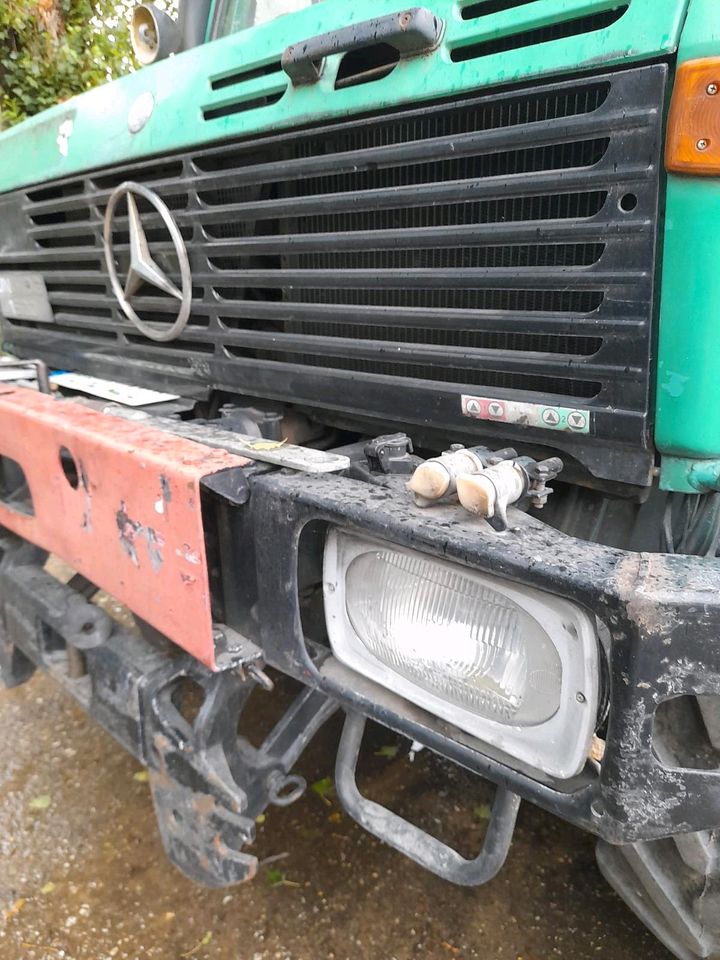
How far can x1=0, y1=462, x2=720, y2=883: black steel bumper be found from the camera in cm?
110

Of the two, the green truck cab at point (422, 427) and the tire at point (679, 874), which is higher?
the green truck cab at point (422, 427)

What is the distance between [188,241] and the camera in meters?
2.09

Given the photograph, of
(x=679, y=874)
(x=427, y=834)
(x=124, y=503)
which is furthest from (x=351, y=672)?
(x=679, y=874)

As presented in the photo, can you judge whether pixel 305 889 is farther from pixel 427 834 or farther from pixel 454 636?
pixel 454 636

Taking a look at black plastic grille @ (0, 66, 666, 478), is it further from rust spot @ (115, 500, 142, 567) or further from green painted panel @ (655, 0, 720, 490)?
rust spot @ (115, 500, 142, 567)

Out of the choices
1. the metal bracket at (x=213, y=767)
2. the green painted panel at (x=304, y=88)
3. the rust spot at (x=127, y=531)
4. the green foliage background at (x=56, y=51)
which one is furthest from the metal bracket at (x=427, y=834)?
the green foliage background at (x=56, y=51)

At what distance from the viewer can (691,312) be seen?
1213 millimetres

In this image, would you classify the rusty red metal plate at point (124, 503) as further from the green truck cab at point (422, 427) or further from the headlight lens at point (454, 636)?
the headlight lens at point (454, 636)

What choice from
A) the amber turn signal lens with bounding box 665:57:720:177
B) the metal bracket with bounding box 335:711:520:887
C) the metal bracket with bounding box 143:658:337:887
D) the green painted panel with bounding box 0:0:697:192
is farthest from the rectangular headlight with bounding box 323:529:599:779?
the green painted panel with bounding box 0:0:697:192

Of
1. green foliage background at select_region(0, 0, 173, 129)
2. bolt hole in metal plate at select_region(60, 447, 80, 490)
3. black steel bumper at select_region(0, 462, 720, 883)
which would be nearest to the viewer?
black steel bumper at select_region(0, 462, 720, 883)

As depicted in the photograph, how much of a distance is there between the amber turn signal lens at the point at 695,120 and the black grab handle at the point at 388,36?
49 centimetres

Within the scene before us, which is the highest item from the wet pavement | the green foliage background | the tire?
the green foliage background

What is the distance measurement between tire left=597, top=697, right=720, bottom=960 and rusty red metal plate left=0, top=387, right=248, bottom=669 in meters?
0.94

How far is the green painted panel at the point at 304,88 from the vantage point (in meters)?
1.21
